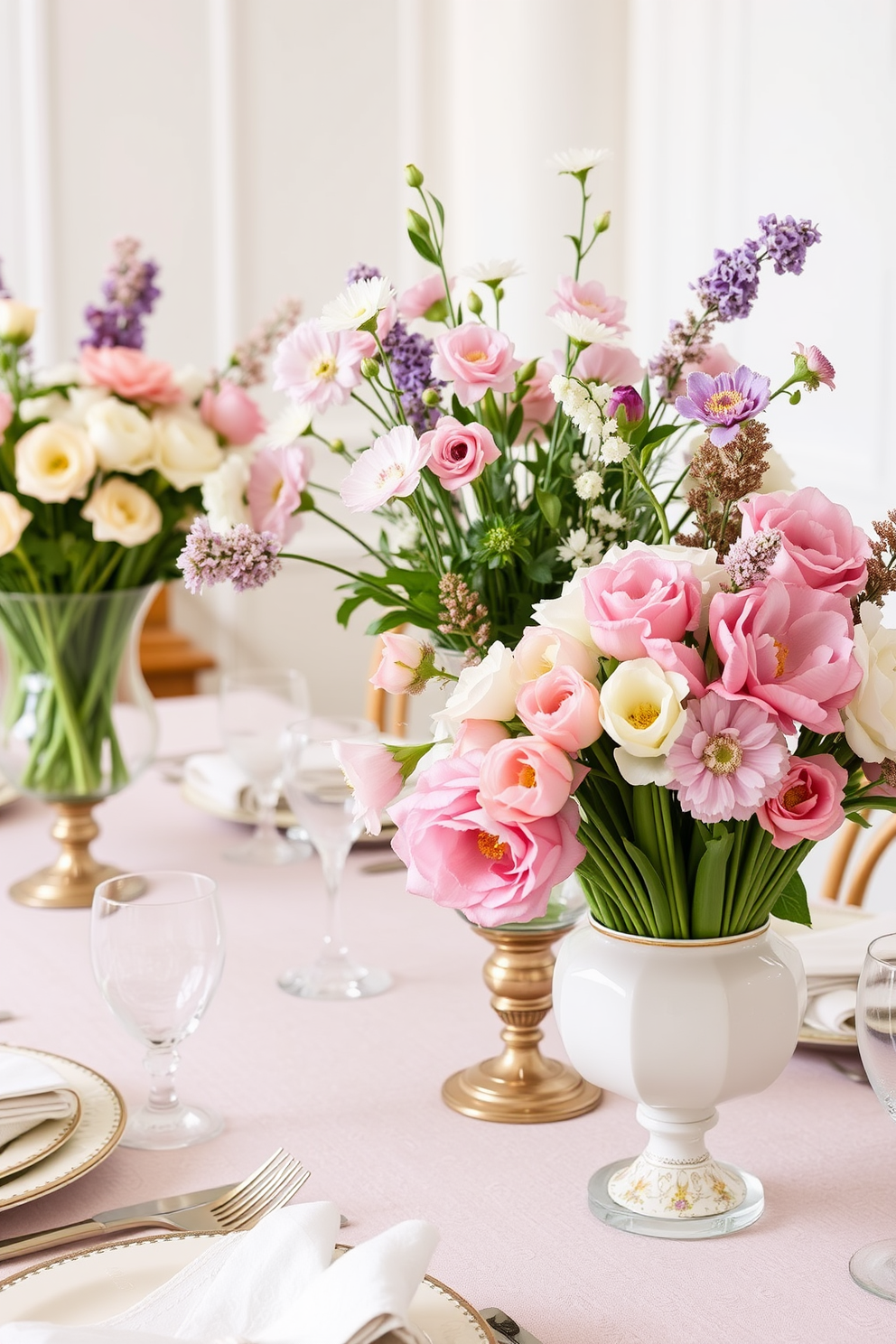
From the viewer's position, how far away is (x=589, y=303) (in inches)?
41.5

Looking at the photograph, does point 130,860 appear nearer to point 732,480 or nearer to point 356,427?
point 732,480

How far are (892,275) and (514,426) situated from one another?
7.09 feet

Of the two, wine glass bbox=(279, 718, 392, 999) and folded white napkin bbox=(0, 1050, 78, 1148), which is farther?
wine glass bbox=(279, 718, 392, 999)

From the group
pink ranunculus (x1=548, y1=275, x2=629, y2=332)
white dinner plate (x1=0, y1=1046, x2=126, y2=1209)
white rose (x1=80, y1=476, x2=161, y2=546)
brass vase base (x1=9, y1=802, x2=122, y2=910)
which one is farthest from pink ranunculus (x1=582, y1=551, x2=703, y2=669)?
brass vase base (x1=9, y1=802, x2=122, y2=910)

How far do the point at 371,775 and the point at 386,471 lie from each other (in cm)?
19

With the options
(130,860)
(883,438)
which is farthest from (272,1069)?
(883,438)

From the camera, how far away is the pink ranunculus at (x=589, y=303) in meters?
1.04

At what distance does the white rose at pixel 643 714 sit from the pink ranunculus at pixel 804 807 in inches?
2.8

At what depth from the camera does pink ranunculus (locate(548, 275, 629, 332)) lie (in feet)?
3.40

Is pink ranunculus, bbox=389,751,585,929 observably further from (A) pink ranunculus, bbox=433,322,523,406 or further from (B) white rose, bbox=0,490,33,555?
(B) white rose, bbox=0,490,33,555

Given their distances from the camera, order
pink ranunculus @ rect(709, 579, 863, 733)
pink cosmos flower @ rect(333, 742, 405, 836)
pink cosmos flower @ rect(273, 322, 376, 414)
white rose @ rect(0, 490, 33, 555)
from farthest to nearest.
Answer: white rose @ rect(0, 490, 33, 555) → pink cosmos flower @ rect(273, 322, 376, 414) → pink cosmos flower @ rect(333, 742, 405, 836) → pink ranunculus @ rect(709, 579, 863, 733)

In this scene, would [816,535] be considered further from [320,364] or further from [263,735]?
[263,735]

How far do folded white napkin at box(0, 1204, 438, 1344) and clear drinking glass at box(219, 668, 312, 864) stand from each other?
0.90 metres

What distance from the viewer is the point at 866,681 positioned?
0.85m
